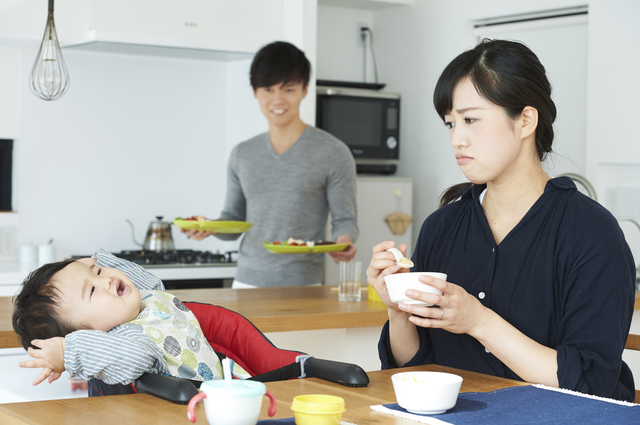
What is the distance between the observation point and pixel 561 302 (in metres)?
1.49

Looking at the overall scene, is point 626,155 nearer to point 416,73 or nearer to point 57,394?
point 416,73

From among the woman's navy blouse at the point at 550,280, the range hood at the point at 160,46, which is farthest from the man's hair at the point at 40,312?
the range hood at the point at 160,46

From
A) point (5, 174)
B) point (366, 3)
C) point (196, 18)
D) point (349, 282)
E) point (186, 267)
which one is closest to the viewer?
point (349, 282)

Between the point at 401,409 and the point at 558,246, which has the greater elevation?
the point at 558,246

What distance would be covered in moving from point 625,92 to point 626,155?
1.01ft

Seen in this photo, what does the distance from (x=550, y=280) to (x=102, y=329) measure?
2.93 ft

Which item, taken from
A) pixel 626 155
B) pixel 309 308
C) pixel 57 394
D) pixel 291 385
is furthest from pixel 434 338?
pixel 626 155

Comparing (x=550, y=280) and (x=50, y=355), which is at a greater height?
(x=550, y=280)

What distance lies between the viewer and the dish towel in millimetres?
1093

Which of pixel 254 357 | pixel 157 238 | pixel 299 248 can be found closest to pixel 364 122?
pixel 157 238

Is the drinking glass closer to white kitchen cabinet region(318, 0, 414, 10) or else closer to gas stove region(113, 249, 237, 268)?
gas stove region(113, 249, 237, 268)

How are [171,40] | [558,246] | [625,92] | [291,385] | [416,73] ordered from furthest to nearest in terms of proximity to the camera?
[416,73]
[171,40]
[625,92]
[558,246]
[291,385]

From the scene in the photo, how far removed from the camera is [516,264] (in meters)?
1.55

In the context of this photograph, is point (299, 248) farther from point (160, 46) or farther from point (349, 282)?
point (160, 46)
